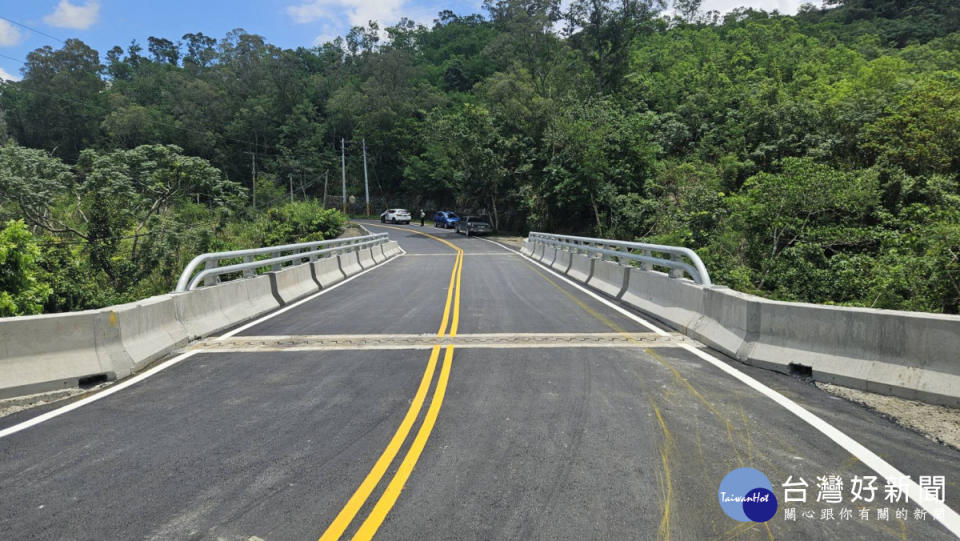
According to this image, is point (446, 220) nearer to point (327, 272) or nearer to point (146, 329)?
point (327, 272)

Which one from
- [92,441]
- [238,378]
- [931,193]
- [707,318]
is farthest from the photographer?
[931,193]

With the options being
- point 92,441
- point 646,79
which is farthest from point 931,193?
point 646,79

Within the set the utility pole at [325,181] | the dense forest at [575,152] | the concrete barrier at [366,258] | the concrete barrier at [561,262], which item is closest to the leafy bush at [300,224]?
the dense forest at [575,152]

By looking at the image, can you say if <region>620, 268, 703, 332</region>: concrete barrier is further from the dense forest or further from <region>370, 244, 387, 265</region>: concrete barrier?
<region>370, 244, 387, 265</region>: concrete barrier

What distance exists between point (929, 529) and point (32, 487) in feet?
19.2

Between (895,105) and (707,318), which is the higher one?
(895,105)

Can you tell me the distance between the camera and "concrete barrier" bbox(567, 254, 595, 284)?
16109 mm

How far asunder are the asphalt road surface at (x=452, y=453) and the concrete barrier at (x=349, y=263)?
11.2 meters

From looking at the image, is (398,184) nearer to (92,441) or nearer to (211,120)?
(211,120)

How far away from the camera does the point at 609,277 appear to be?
45.3ft

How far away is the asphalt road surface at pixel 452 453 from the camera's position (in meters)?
3.31

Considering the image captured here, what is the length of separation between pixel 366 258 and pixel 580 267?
10040 mm

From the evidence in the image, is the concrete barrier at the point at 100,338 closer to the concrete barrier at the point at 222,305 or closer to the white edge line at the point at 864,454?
the concrete barrier at the point at 222,305

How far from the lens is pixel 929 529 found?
3.19 meters
